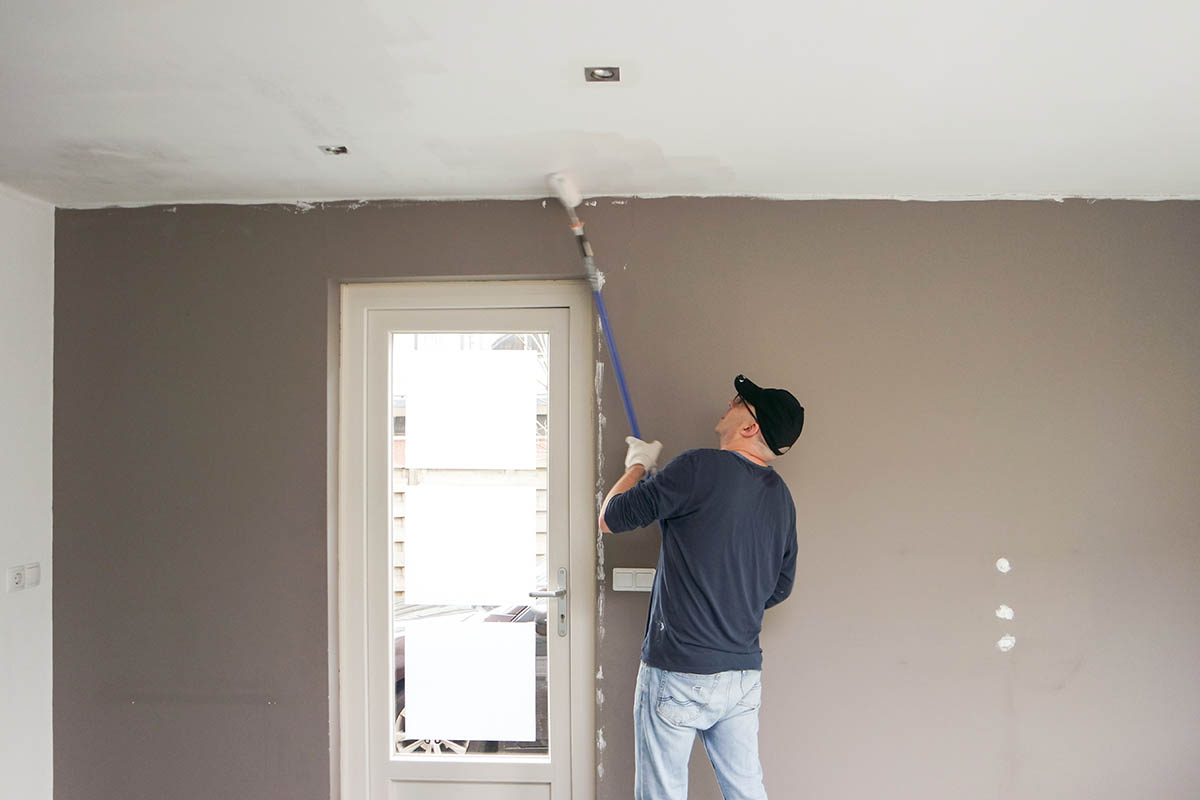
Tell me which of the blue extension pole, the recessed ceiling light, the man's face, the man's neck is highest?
the recessed ceiling light

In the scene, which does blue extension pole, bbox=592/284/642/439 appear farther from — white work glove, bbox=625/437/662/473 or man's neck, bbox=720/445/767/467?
man's neck, bbox=720/445/767/467

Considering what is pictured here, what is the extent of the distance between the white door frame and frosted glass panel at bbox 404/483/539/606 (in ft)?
0.52

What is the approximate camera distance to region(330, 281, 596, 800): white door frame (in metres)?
2.52

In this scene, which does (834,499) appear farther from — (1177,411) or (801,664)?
(1177,411)

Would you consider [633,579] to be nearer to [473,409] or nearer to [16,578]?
[473,409]

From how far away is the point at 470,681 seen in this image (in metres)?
2.56

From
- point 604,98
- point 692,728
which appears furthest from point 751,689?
point 604,98

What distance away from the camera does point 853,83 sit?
162 centimetres

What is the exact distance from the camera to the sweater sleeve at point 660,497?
6.64 feet

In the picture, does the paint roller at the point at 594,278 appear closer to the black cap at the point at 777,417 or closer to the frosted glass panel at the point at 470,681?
the black cap at the point at 777,417

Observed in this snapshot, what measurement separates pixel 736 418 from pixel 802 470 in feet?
1.35

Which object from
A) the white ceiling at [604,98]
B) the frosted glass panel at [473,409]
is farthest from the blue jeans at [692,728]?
the white ceiling at [604,98]

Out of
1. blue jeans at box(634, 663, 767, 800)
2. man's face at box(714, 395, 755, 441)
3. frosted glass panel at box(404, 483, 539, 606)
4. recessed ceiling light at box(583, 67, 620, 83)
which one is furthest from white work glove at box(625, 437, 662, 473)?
recessed ceiling light at box(583, 67, 620, 83)

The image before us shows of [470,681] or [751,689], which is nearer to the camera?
[751,689]
